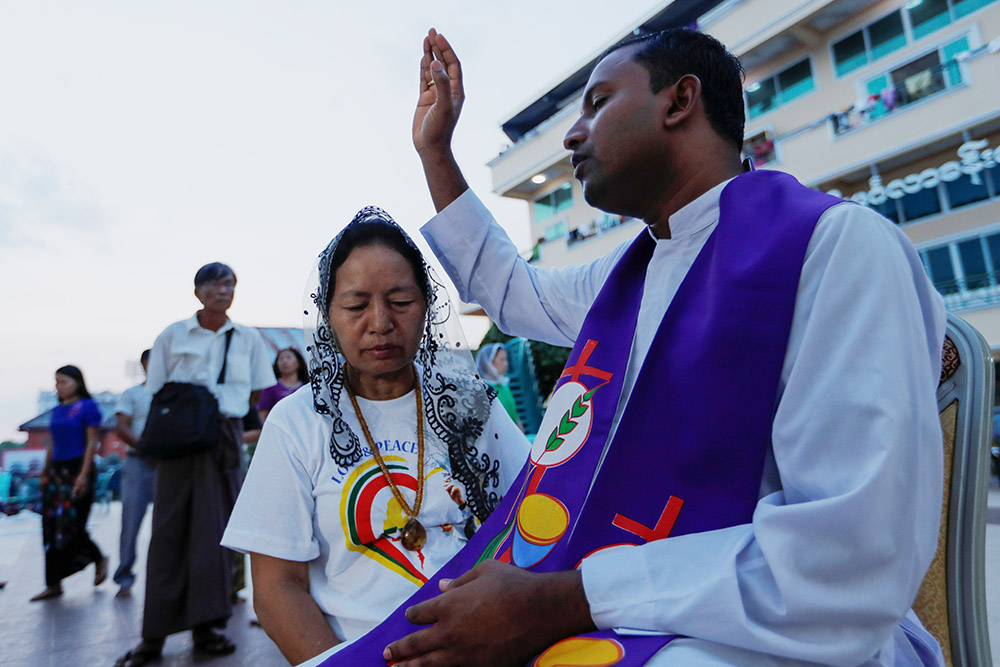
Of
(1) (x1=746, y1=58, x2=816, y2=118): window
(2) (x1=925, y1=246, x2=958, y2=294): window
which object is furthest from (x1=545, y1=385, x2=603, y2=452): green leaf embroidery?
(1) (x1=746, y1=58, x2=816, y2=118): window

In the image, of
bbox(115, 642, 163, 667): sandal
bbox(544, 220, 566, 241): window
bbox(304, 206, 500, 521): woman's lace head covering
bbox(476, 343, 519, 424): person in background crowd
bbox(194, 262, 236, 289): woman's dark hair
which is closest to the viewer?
bbox(304, 206, 500, 521): woman's lace head covering

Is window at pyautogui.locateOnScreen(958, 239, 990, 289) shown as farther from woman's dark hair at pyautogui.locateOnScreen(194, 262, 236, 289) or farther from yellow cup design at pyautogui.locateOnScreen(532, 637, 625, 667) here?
yellow cup design at pyautogui.locateOnScreen(532, 637, 625, 667)

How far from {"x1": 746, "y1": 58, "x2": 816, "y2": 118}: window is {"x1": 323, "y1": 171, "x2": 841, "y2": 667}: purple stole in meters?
14.8

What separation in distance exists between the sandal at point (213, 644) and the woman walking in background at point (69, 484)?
7.32 feet

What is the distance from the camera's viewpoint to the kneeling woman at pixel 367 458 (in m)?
1.34

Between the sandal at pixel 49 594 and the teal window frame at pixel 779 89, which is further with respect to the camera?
the teal window frame at pixel 779 89

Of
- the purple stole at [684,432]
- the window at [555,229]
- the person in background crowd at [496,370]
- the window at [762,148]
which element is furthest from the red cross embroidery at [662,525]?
the window at [555,229]

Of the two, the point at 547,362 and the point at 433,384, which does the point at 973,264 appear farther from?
the point at 433,384

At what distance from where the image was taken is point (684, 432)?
1.01 meters

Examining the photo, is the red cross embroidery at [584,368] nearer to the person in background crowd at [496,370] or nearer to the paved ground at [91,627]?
the paved ground at [91,627]

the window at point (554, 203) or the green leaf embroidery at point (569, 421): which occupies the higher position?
the window at point (554, 203)

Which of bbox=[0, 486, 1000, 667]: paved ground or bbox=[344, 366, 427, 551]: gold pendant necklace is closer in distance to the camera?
bbox=[344, 366, 427, 551]: gold pendant necklace

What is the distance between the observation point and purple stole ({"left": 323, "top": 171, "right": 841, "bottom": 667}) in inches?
38.1

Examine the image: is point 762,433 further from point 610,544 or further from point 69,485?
point 69,485
